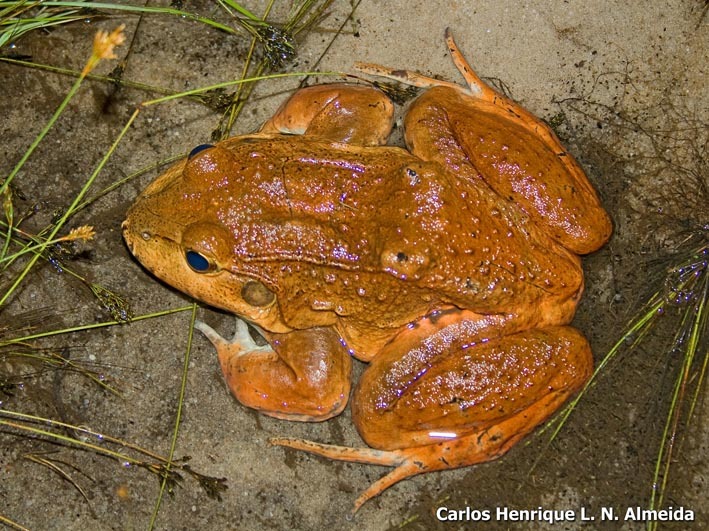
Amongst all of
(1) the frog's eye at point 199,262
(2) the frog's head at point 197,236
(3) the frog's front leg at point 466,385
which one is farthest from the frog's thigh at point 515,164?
(1) the frog's eye at point 199,262

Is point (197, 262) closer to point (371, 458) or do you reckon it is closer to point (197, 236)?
point (197, 236)

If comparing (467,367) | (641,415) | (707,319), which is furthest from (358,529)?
(707,319)

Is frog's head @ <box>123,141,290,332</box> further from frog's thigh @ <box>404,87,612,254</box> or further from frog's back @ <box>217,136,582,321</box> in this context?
frog's thigh @ <box>404,87,612,254</box>

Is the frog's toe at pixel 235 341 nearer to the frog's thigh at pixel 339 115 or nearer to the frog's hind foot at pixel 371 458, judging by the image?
the frog's hind foot at pixel 371 458

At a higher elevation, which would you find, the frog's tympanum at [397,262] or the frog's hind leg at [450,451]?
the frog's tympanum at [397,262]

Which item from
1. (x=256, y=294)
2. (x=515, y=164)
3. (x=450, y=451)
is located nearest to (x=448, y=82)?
(x=515, y=164)

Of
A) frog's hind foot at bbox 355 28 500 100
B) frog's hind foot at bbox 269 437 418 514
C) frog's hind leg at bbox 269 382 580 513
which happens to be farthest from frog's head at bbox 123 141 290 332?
frog's hind foot at bbox 355 28 500 100
